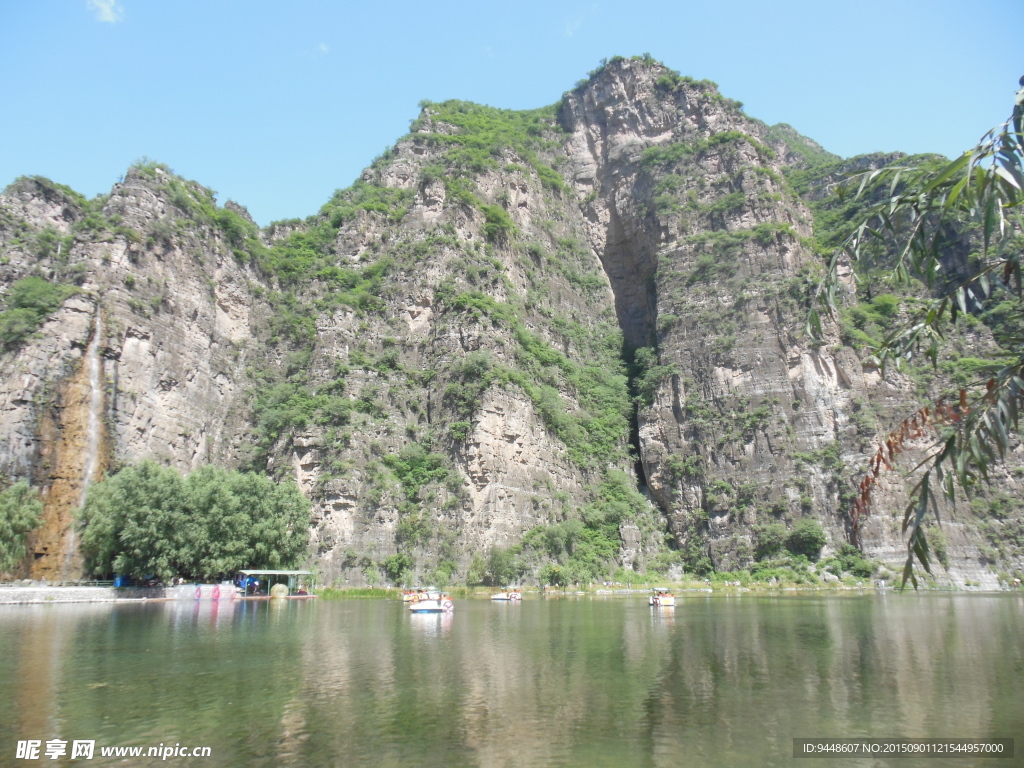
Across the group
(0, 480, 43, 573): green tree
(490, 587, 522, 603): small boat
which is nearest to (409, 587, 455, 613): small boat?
(490, 587, 522, 603): small boat

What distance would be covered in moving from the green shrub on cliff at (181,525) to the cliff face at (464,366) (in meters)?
4.37

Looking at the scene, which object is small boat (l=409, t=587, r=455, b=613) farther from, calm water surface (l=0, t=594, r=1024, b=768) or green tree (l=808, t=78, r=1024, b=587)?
green tree (l=808, t=78, r=1024, b=587)

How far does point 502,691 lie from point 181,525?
123 feet

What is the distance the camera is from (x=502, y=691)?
14227mm

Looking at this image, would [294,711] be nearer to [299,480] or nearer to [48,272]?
[299,480]

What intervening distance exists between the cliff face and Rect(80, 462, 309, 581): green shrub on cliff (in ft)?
14.3

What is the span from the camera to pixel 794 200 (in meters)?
88.0

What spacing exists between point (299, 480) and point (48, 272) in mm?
31130

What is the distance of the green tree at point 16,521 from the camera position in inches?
1591

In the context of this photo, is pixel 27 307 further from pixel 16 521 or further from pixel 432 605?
pixel 432 605

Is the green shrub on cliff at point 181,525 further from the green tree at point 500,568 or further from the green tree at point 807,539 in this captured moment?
the green tree at point 807,539

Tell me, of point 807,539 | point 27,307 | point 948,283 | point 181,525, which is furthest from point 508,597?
point 948,283

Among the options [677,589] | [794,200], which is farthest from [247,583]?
[794,200]

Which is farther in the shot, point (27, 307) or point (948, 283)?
point (27, 307)
